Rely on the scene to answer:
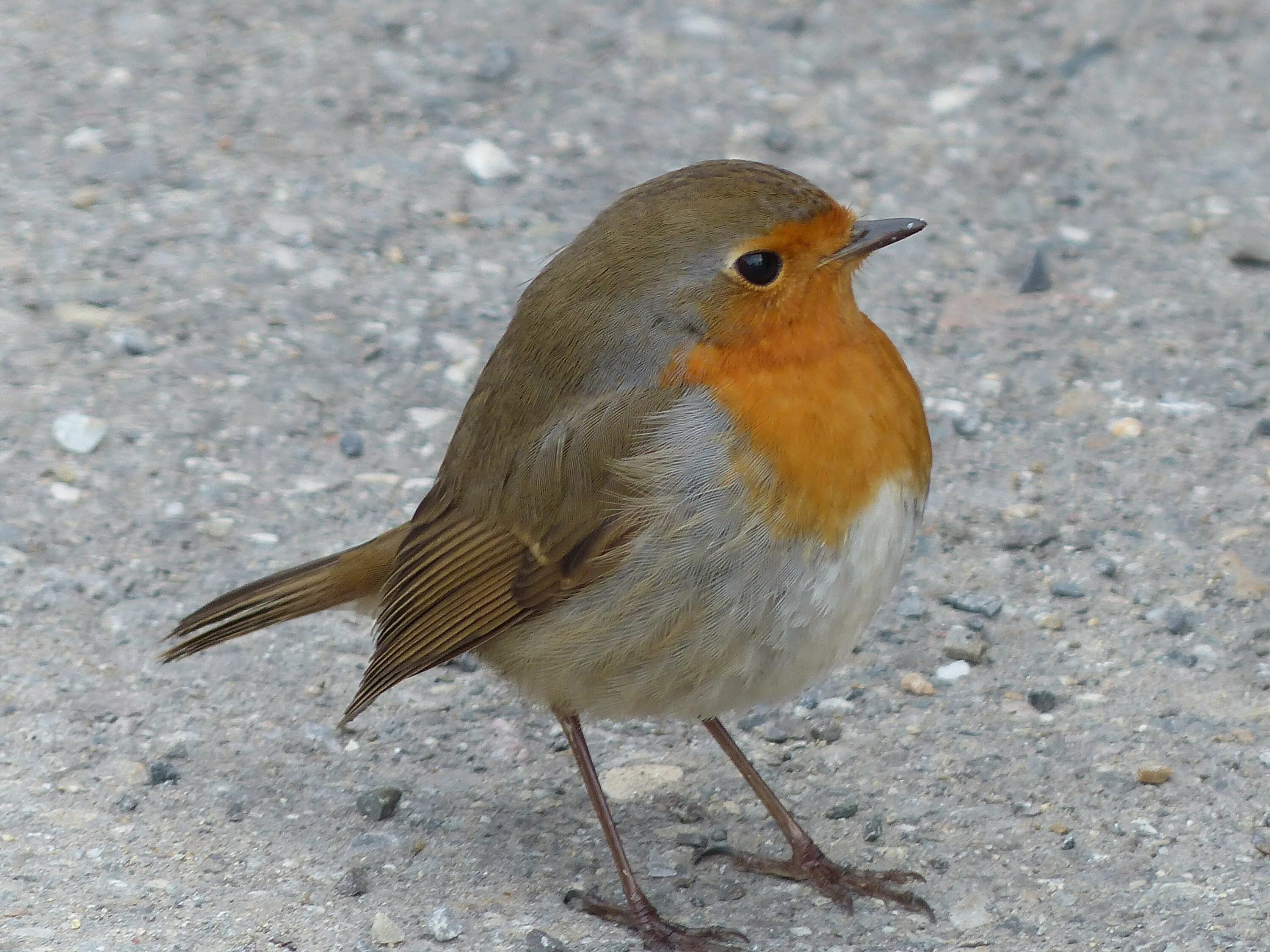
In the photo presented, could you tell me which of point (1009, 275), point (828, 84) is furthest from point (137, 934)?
point (828, 84)

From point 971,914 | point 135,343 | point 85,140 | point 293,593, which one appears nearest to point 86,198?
point 85,140

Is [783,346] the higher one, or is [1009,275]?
[783,346]

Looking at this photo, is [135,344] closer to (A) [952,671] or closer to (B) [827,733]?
(B) [827,733]

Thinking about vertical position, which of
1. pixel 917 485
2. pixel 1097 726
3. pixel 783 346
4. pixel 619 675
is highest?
pixel 783 346

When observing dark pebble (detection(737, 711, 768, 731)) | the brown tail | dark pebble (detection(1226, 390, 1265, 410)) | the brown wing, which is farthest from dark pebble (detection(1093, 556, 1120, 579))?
the brown tail

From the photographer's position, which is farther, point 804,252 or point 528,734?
point 528,734

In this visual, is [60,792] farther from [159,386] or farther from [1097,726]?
[1097,726]

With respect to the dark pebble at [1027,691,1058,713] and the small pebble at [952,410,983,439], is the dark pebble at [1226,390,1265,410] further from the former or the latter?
the dark pebble at [1027,691,1058,713]
